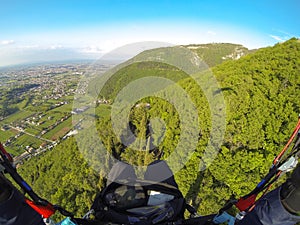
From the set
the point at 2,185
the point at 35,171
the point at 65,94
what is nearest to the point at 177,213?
the point at 2,185

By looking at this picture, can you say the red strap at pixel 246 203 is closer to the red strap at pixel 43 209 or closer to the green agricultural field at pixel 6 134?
the red strap at pixel 43 209

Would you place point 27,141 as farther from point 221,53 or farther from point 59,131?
point 221,53

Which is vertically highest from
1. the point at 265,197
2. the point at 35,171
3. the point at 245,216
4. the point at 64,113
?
the point at 265,197

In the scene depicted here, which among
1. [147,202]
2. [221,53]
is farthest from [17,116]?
[221,53]

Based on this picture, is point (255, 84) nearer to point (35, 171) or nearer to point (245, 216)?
point (245, 216)

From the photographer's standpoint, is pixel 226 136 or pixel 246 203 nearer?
pixel 246 203

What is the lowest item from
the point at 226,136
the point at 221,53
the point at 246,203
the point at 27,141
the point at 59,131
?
the point at 27,141
